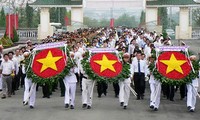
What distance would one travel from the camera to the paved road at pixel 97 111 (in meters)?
15.4

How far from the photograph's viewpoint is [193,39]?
175ft

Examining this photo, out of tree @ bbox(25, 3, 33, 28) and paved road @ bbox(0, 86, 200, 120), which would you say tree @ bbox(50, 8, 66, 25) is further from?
paved road @ bbox(0, 86, 200, 120)

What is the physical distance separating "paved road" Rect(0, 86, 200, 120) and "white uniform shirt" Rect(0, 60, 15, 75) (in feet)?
3.38

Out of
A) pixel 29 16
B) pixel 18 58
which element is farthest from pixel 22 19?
pixel 18 58

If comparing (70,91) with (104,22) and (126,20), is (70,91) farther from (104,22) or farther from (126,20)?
(126,20)

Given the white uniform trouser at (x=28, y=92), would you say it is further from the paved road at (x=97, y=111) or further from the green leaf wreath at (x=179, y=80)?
the green leaf wreath at (x=179, y=80)

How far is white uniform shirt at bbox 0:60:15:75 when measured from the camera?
796 inches

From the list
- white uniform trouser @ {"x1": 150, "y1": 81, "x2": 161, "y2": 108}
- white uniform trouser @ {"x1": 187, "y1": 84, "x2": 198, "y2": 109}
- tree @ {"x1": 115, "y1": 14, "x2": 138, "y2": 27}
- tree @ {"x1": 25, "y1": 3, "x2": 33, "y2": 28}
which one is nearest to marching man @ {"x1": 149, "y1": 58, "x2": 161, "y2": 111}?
white uniform trouser @ {"x1": 150, "y1": 81, "x2": 161, "y2": 108}

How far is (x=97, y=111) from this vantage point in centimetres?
1648

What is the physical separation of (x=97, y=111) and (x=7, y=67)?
4.93 metres

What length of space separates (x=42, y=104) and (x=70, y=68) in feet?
5.69

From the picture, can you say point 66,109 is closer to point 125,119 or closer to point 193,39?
point 125,119

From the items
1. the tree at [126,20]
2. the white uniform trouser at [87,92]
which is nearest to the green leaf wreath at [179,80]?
the white uniform trouser at [87,92]

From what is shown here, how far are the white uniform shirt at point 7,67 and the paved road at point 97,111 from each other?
3.38ft
